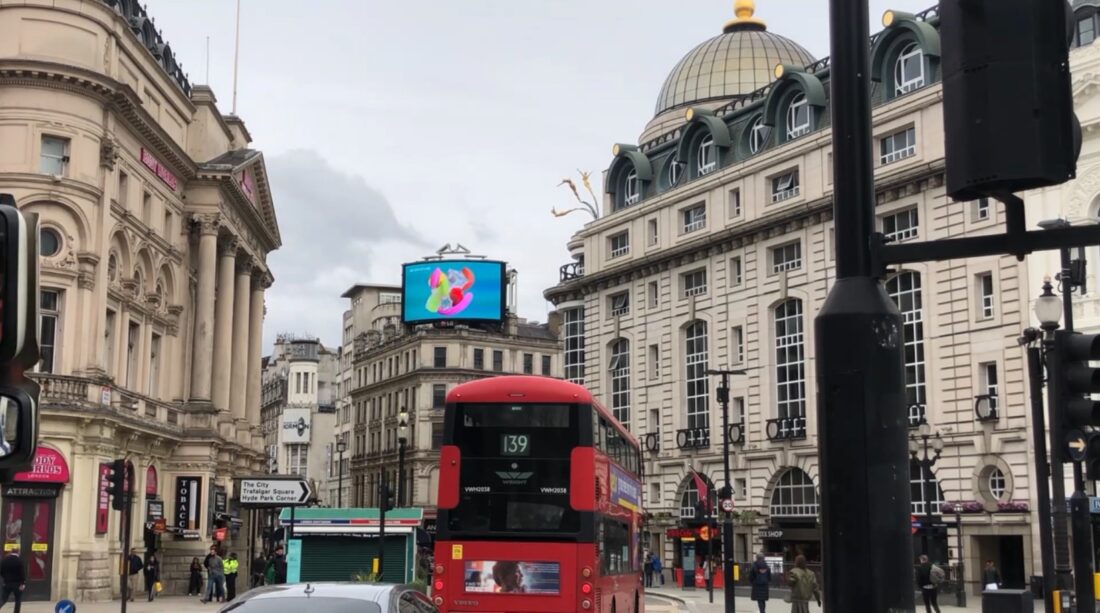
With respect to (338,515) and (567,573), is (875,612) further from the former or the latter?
(338,515)

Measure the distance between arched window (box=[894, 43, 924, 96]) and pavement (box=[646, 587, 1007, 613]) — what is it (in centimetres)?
2166

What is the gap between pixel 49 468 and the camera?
39.9 metres

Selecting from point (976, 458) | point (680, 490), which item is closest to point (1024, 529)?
Result: point (976, 458)

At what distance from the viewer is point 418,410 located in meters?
108

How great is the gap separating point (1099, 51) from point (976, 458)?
16259 millimetres

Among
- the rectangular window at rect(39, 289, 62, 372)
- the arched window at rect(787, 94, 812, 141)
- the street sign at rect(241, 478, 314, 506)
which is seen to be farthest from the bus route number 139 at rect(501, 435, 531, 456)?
the arched window at rect(787, 94, 812, 141)

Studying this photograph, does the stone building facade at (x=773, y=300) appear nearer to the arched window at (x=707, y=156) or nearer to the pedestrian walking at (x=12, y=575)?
the arched window at (x=707, y=156)

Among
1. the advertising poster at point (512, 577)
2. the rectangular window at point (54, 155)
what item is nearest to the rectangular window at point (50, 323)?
the rectangular window at point (54, 155)

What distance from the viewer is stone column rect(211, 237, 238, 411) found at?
186ft

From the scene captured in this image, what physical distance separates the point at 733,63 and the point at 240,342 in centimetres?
3550

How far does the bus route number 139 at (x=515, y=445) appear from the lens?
20.8m

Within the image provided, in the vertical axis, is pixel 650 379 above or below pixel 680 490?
above

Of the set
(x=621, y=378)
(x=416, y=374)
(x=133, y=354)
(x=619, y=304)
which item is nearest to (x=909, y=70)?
(x=619, y=304)

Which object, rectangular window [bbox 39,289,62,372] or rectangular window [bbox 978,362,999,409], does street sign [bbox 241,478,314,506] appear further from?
rectangular window [bbox 978,362,999,409]
